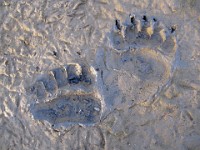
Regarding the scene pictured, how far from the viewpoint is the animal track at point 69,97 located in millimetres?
1707

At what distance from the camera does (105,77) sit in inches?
67.4

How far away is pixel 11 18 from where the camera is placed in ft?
5.78

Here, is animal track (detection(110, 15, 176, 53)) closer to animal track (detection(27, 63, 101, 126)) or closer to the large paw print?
the large paw print

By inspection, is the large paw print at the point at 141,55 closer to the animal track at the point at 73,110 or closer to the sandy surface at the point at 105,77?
the sandy surface at the point at 105,77

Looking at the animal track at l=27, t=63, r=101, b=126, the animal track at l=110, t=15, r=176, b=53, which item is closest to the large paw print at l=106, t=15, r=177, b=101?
the animal track at l=110, t=15, r=176, b=53

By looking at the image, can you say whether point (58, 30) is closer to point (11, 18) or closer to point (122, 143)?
point (11, 18)

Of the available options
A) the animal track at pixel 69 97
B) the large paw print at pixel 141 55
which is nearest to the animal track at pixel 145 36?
the large paw print at pixel 141 55

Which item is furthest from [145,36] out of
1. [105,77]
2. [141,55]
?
[105,77]

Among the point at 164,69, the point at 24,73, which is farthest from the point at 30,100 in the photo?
the point at 164,69

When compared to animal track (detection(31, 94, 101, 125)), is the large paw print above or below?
above

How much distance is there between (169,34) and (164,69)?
0.46ft

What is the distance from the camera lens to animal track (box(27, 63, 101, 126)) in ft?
5.60

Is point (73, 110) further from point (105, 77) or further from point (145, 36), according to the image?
point (145, 36)

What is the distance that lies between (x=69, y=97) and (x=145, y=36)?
391mm
